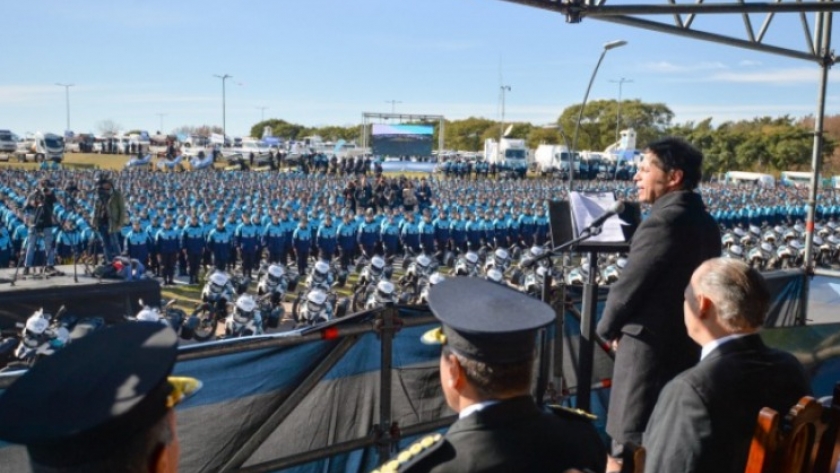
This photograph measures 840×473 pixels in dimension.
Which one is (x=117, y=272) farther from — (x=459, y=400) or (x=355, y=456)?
(x=459, y=400)

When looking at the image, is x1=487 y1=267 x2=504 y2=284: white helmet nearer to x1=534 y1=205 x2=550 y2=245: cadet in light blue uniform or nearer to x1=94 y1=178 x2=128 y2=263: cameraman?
x1=94 y1=178 x2=128 y2=263: cameraman

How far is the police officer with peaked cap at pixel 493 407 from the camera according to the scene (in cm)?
188

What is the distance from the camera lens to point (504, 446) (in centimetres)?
188

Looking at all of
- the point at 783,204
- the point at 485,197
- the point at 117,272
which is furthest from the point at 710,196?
the point at 117,272

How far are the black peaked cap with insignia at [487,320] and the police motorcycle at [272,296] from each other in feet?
37.4

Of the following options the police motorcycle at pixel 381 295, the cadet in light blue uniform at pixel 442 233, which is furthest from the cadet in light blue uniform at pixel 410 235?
the police motorcycle at pixel 381 295

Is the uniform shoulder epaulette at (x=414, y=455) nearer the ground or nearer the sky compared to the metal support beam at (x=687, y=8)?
nearer the ground

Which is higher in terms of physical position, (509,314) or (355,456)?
(509,314)

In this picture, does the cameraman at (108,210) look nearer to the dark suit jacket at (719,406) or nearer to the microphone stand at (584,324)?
the microphone stand at (584,324)

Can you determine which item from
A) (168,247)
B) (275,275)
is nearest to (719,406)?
(275,275)

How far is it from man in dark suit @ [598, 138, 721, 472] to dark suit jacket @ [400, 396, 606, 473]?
1494 millimetres

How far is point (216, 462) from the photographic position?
132 inches

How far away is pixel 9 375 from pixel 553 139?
8637 cm

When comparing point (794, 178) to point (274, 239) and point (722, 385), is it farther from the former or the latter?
point (722, 385)
